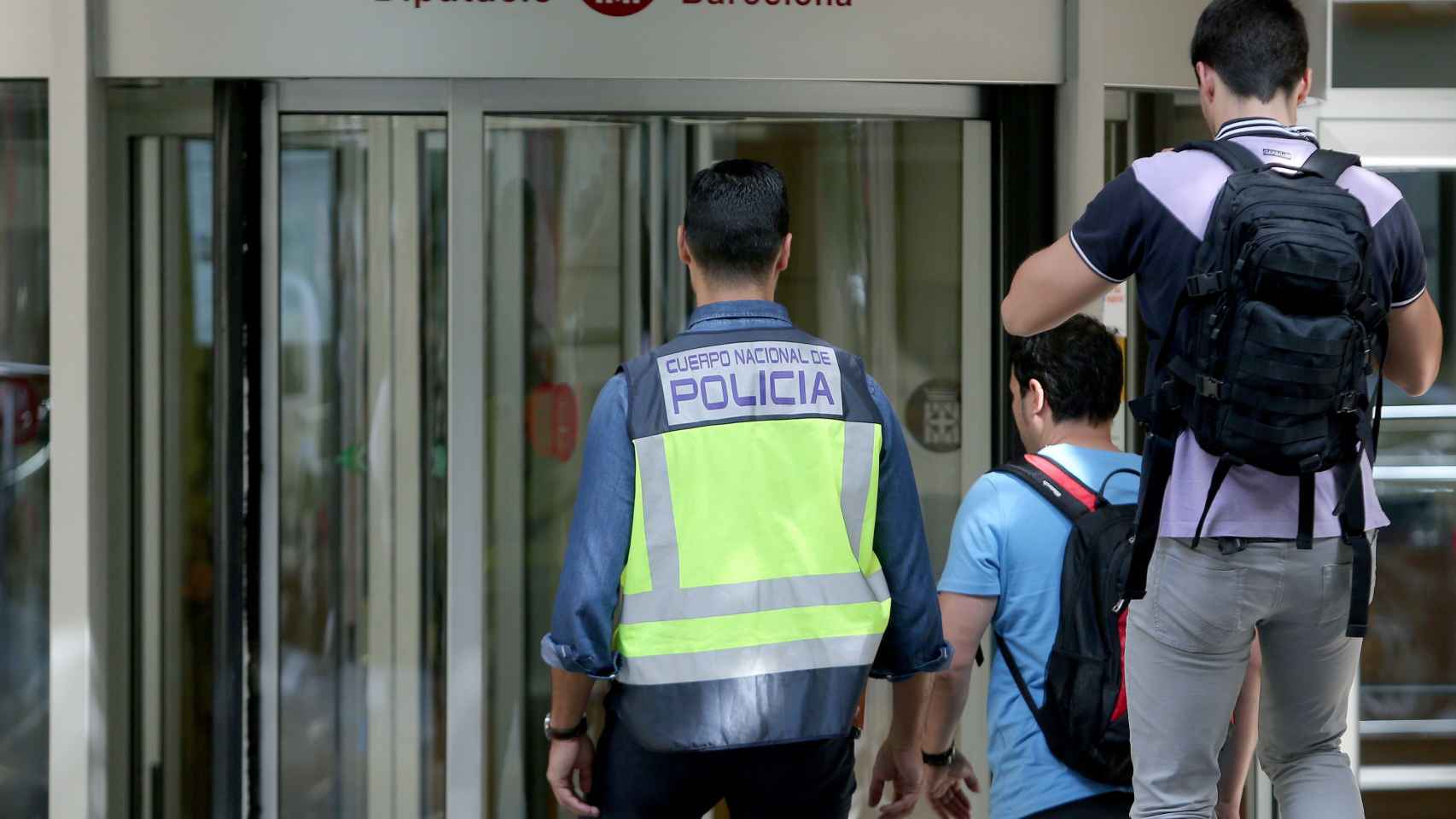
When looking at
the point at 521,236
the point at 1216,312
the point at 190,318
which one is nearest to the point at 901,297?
the point at 521,236

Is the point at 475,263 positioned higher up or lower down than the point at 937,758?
higher up

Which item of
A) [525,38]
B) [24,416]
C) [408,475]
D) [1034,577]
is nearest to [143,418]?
[24,416]

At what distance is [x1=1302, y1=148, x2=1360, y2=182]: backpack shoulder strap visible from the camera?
2498mm

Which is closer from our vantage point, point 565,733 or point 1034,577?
point 565,733

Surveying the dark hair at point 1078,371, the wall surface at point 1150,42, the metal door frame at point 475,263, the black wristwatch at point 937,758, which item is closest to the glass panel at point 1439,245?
the wall surface at point 1150,42

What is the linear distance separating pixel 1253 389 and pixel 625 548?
3.05ft

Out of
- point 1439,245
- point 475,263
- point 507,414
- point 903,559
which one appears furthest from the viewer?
point 1439,245

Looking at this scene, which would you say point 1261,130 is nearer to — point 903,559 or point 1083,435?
point 1083,435

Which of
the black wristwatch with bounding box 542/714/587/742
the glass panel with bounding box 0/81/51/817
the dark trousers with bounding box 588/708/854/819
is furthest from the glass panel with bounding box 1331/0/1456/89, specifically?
the glass panel with bounding box 0/81/51/817

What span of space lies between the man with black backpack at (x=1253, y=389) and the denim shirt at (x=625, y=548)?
0.31 m

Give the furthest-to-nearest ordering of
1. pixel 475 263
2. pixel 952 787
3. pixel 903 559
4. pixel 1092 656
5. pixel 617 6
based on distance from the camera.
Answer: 1. pixel 475 263
2. pixel 617 6
3. pixel 952 787
4. pixel 1092 656
5. pixel 903 559

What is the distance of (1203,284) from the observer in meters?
2.40

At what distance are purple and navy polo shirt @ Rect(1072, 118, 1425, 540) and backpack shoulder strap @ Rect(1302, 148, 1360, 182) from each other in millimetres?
21

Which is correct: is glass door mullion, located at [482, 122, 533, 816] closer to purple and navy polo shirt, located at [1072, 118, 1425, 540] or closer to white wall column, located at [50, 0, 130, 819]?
white wall column, located at [50, 0, 130, 819]
